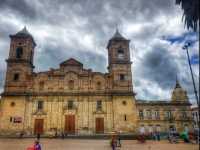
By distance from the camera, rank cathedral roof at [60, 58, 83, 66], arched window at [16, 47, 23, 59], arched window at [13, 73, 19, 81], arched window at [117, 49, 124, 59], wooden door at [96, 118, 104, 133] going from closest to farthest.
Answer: wooden door at [96, 118, 104, 133]
arched window at [13, 73, 19, 81]
arched window at [16, 47, 23, 59]
cathedral roof at [60, 58, 83, 66]
arched window at [117, 49, 124, 59]

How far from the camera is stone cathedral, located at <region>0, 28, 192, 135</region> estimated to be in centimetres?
3747

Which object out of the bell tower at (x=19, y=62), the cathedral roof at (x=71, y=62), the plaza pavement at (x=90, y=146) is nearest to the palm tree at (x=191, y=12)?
the plaza pavement at (x=90, y=146)

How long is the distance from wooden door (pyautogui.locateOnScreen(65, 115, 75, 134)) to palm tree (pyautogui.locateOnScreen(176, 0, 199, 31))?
3145 cm

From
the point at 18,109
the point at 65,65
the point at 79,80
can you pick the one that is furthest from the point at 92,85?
the point at 18,109

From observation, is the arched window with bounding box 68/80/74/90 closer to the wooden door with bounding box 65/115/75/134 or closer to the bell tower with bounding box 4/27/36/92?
the wooden door with bounding box 65/115/75/134

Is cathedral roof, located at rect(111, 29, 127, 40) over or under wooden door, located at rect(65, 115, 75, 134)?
over

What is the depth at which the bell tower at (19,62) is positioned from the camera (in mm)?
39031

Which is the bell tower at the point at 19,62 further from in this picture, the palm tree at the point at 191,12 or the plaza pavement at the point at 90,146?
the palm tree at the point at 191,12

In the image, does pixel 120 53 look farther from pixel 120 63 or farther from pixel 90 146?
pixel 90 146

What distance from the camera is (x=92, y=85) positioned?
40.4m

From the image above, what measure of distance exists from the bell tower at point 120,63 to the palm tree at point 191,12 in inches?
1222

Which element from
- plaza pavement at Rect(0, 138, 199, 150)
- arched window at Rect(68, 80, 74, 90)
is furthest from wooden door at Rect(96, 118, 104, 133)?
plaza pavement at Rect(0, 138, 199, 150)

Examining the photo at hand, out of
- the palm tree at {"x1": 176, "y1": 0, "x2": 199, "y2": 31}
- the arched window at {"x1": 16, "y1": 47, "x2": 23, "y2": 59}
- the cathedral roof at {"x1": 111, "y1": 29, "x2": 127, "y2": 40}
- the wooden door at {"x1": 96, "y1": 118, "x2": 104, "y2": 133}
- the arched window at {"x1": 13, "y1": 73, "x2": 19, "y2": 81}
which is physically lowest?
the wooden door at {"x1": 96, "y1": 118, "x2": 104, "y2": 133}

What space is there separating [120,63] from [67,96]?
1093 centimetres
